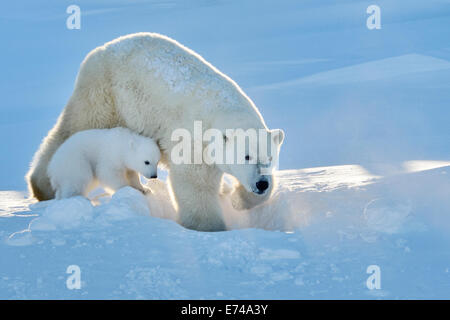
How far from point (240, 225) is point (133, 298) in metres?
2.53

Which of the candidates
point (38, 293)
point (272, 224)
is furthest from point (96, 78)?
point (38, 293)

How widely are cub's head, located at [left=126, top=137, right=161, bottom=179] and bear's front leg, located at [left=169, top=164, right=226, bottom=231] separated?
35 cm

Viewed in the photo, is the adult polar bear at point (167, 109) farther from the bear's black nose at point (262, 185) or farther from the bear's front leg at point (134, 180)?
the bear's front leg at point (134, 180)

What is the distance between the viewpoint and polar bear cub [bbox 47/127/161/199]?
537 centimetres

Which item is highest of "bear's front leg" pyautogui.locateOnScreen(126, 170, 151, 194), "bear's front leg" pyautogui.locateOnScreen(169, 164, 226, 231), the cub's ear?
the cub's ear

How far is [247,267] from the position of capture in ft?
11.3

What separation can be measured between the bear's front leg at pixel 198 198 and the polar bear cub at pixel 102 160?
0.41 metres

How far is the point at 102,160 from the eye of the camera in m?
5.43

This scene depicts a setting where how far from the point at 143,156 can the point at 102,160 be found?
1.38 ft

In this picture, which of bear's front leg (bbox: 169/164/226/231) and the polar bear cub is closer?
bear's front leg (bbox: 169/164/226/231)

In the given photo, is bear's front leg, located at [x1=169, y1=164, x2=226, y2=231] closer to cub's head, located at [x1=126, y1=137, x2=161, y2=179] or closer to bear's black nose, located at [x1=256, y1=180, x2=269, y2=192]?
cub's head, located at [x1=126, y1=137, x2=161, y2=179]

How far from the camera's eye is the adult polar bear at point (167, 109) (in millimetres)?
4977

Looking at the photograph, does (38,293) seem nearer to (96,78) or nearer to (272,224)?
(272,224)

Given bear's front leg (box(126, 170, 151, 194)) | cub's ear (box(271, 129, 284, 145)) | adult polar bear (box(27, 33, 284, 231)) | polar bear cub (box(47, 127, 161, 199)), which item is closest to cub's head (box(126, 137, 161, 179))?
polar bear cub (box(47, 127, 161, 199))
